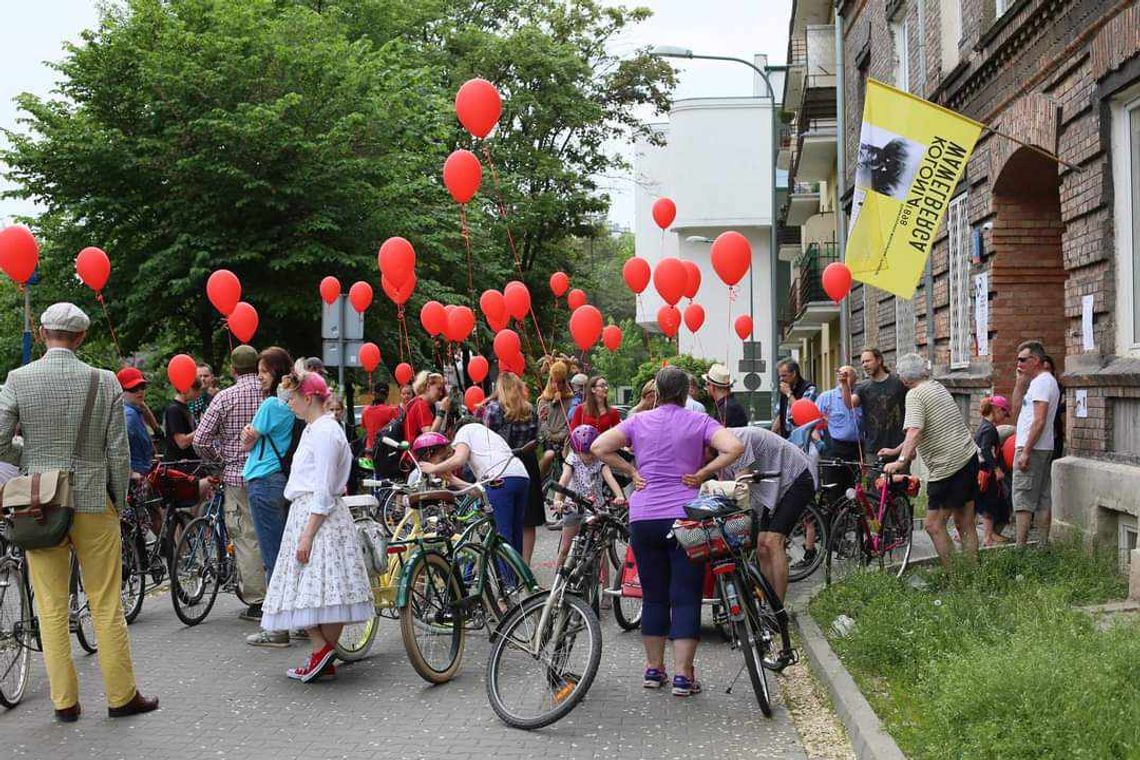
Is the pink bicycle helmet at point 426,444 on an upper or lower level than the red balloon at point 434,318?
lower

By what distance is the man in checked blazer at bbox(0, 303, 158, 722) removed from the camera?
6773 mm

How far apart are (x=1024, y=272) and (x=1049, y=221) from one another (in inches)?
23.4

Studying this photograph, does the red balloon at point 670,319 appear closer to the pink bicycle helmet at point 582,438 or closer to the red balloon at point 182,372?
the red balloon at point 182,372

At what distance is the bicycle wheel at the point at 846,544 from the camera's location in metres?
10.9

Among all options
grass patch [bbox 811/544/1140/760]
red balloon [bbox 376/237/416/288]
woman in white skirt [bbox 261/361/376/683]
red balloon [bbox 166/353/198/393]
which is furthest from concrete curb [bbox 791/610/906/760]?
red balloon [bbox 376/237/416/288]

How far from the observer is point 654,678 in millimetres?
7422

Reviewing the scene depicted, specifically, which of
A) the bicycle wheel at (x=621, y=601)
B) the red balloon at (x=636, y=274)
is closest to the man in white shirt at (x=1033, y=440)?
the bicycle wheel at (x=621, y=601)

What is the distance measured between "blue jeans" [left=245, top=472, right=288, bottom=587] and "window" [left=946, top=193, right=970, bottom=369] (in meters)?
9.24

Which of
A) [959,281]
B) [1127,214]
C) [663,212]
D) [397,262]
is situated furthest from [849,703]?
[663,212]

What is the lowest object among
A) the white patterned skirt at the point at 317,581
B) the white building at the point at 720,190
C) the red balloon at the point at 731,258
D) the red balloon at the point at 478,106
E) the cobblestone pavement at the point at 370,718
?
the cobblestone pavement at the point at 370,718

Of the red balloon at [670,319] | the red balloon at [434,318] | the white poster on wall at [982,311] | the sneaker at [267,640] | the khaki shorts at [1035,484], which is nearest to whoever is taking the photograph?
the sneaker at [267,640]

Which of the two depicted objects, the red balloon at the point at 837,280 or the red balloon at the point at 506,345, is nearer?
the red balloon at the point at 506,345

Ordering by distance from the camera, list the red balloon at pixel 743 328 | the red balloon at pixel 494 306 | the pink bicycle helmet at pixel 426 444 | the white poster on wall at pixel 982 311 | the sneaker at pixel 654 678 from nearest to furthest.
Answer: the sneaker at pixel 654 678, the pink bicycle helmet at pixel 426 444, the white poster on wall at pixel 982 311, the red balloon at pixel 494 306, the red balloon at pixel 743 328

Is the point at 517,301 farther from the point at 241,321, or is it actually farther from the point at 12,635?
the point at 12,635
